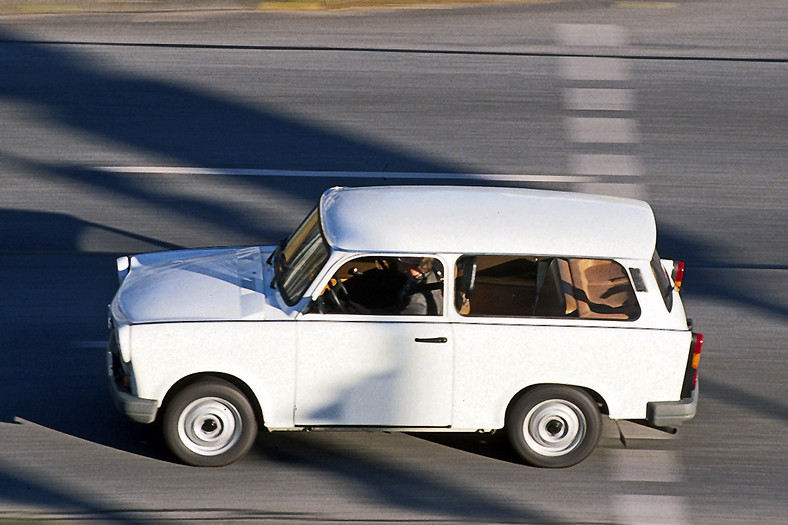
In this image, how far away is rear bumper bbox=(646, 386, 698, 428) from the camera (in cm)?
721

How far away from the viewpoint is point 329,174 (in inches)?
486

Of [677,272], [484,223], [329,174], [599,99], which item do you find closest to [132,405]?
[484,223]

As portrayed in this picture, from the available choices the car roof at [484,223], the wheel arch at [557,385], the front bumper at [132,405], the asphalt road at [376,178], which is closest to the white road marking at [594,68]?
the asphalt road at [376,178]

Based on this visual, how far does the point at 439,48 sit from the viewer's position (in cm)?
1541

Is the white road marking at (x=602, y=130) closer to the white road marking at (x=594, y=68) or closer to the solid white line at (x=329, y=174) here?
the solid white line at (x=329, y=174)

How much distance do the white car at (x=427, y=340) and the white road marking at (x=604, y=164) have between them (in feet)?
17.2

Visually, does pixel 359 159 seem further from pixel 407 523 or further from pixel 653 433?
pixel 407 523

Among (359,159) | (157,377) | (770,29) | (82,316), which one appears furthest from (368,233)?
(770,29)

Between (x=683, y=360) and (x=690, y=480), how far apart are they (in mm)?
822

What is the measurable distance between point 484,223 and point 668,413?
1.66 m

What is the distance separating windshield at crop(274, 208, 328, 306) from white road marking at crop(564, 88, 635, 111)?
273 inches

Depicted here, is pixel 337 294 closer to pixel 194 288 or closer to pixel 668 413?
pixel 194 288

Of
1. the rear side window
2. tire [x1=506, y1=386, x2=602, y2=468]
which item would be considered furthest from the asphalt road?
the rear side window

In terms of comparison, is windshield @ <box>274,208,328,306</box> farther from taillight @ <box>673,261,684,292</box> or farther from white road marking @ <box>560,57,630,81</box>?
white road marking @ <box>560,57,630,81</box>
